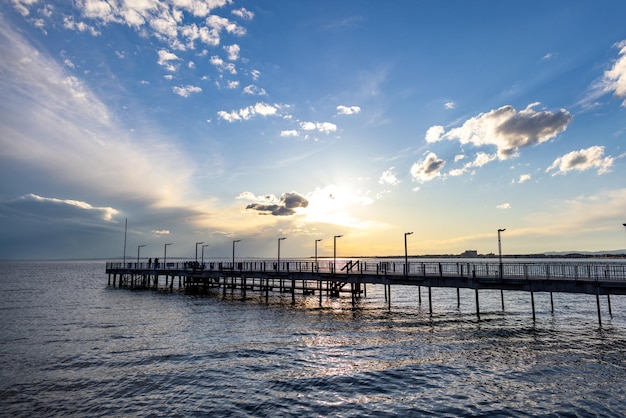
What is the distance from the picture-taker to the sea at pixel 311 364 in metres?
15.8

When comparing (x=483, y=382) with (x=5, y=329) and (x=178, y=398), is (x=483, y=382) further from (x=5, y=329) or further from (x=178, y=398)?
(x=5, y=329)

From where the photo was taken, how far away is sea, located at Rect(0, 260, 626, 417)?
623 inches

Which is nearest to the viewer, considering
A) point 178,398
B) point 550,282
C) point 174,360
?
point 178,398

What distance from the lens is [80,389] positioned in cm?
1773

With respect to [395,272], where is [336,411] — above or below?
below

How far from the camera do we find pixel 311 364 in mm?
21391

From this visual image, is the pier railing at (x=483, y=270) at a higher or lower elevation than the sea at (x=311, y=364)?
higher

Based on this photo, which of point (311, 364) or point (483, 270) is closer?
point (311, 364)

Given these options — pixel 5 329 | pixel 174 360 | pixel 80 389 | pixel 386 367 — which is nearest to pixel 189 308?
pixel 5 329

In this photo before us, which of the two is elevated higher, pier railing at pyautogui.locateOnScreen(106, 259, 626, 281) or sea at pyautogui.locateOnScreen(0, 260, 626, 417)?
pier railing at pyautogui.locateOnScreen(106, 259, 626, 281)

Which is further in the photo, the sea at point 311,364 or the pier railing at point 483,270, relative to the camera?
the pier railing at point 483,270

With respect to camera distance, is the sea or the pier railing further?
the pier railing

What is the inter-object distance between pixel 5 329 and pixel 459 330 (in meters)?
38.9

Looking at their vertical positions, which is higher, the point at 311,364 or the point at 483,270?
the point at 483,270
